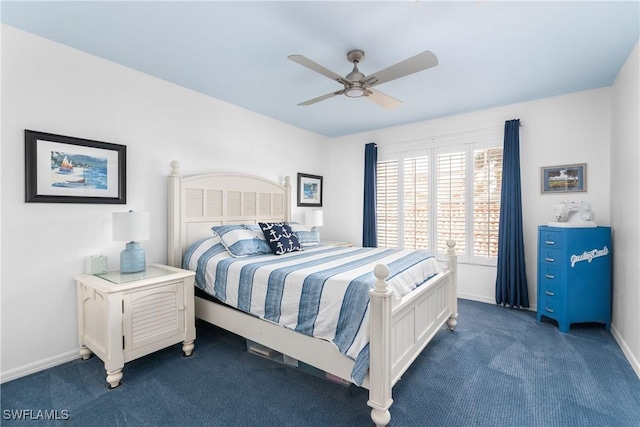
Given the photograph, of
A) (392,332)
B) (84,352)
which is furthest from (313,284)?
(84,352)

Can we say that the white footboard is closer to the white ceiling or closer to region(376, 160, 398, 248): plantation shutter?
the white ceiling

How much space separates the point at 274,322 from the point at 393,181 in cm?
336

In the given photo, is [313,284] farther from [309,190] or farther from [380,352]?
[309,190]

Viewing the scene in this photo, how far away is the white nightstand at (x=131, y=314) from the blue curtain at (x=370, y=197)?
309 cm

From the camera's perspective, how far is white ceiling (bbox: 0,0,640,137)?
6.64 ft

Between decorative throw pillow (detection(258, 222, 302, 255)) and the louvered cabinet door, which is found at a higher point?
decorative throw pillow (detection(258, 222, 302, 255))

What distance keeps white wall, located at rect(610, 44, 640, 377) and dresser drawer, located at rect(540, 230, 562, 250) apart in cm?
47

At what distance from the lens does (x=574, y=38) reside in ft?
7.72

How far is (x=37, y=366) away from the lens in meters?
2.32

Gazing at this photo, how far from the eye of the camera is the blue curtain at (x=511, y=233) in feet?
12.2

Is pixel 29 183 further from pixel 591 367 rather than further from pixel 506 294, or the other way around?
pixel 506 294

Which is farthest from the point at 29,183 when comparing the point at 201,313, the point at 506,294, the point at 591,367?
the point at 506,294

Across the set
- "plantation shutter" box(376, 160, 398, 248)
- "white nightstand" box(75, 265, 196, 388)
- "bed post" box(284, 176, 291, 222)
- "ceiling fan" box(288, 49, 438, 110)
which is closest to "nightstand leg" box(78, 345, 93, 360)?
"white nightstand" box(75, 265, 196, 388)

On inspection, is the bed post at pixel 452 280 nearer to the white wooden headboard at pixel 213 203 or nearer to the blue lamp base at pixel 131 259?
the white wooden headboard at pixel 213 203
